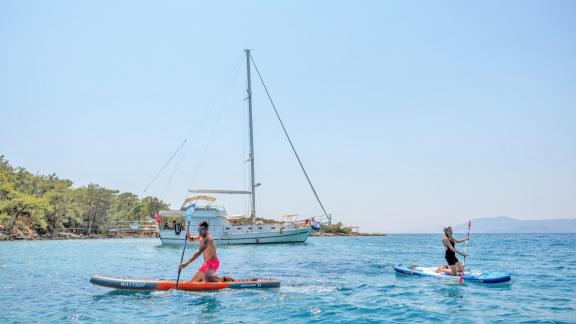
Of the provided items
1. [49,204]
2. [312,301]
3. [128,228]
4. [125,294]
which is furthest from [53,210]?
[312,301]

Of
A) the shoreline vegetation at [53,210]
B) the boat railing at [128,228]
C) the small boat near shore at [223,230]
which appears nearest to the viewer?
the small boat near shore at [223,230]

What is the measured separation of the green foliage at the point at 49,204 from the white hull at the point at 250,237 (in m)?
33.9

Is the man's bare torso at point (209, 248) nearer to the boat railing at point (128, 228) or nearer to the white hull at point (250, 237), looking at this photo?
the white hull at point (250, 237)

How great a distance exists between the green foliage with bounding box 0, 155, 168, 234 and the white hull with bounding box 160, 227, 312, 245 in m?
33.9

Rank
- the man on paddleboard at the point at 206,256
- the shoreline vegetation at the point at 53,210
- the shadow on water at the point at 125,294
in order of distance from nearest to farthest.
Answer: the shadow on water at the point at 125,294 < the man on paddleboard at the point at 206,256 < the shoreline vegetation at the point at 53,210

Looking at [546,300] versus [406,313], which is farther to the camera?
[546,300]

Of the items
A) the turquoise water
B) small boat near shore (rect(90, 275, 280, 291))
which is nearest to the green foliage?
the turquoise water

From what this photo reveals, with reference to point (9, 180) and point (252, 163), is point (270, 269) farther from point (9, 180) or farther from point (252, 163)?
point (9, 180)

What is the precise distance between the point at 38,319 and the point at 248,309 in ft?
17.7

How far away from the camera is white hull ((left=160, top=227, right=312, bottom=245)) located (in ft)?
158

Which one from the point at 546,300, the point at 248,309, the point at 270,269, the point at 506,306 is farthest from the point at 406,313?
the point at 270,269

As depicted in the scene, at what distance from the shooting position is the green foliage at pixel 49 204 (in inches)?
2830

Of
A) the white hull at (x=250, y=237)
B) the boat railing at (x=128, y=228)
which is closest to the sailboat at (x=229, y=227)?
the white hull at (x=250, y=237)

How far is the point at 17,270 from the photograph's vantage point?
23.5m
